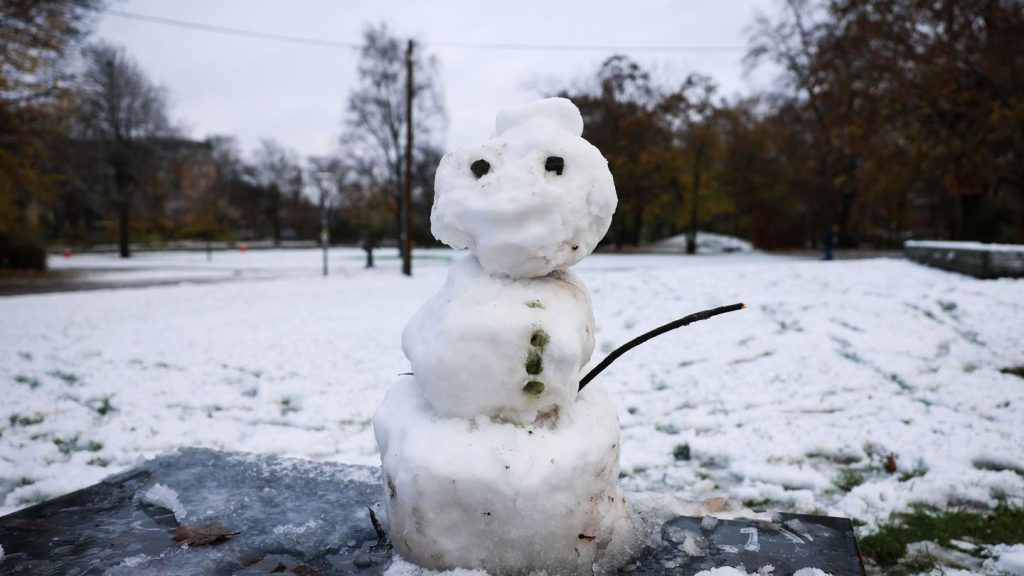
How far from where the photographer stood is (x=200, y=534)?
2535 millimetres

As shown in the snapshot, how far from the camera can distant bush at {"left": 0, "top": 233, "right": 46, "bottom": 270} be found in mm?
20703

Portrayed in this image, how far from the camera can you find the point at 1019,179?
13.8 metres

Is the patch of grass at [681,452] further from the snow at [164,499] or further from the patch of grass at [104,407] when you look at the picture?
the patch of grass at [104,407]

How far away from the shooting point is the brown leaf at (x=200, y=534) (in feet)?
8.11

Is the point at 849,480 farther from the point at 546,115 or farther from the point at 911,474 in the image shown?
the point at 546,115

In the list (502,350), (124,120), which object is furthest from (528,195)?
(124,120)

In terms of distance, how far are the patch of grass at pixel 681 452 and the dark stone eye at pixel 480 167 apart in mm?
3041

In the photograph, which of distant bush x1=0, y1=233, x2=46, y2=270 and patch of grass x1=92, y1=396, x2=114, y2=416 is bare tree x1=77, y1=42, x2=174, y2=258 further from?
patch of grass x1=92, y1=396, x2=114, y2=416

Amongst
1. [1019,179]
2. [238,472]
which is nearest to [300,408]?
[238,472]

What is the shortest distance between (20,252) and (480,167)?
81.5ft

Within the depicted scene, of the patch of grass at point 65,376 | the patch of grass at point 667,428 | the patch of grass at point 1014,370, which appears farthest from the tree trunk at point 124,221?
the patch of grass at point 1014,370

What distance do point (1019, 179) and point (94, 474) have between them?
17468mm

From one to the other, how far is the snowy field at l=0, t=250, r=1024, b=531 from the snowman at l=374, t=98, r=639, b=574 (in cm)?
198

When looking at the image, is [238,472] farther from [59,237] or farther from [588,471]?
[59,237]
